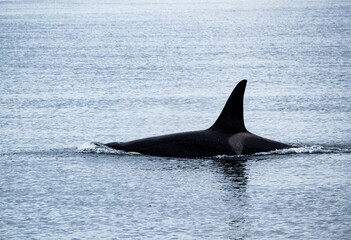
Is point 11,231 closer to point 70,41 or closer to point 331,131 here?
point 331,131

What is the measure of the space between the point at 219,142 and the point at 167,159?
1.09 m

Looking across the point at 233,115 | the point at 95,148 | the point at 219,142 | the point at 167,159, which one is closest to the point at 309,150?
the point at 233,115

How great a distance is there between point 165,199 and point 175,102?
43.7ft

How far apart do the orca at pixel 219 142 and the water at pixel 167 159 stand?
0.26 m

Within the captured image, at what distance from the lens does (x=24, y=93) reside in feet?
98.4

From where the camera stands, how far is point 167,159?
656 inches

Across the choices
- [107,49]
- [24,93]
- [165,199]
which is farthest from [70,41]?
[165,199]

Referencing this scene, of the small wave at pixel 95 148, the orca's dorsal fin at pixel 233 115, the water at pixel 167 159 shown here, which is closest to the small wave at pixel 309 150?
the water at pixel 167 159

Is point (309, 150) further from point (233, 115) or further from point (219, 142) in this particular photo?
point (219, 142)

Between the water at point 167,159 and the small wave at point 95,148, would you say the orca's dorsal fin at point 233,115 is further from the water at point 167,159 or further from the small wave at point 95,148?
the small wave at point 95,148

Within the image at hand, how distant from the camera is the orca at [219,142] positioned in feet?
55.1

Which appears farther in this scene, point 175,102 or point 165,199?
point 175,102

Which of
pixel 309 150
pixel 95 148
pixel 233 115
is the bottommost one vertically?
pixel 309 150

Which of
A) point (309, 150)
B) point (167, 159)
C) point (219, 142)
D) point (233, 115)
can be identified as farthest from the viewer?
point (309, 150)
